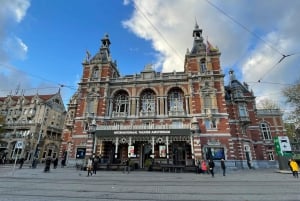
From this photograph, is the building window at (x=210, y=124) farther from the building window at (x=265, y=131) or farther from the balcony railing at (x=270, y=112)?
the balcony railing at (x=270, y=112)

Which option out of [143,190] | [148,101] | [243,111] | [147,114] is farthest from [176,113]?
[143,190]

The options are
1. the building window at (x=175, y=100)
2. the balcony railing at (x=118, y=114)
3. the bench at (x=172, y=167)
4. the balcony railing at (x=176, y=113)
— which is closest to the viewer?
the bench at (x=172, y=167)

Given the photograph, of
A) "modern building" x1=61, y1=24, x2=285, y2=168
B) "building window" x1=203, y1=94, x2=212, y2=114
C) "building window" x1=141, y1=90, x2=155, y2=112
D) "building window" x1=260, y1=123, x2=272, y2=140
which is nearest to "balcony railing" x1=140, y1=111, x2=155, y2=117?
"modern building" x1=61, y1=24, x2=285, y2=168

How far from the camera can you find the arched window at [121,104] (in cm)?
3002

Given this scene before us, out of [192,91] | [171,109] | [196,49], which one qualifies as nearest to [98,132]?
[171,109]

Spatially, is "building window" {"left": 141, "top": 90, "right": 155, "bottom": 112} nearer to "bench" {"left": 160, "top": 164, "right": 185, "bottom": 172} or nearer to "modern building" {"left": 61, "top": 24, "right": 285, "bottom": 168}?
"modern building" {"left": 61, "top": 24, "right": 285, "bottom": 168}

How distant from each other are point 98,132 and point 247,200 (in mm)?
20120

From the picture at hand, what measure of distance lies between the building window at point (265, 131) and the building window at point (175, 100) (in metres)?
17.7

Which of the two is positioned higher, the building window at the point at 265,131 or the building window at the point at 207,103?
the building window at the point at 207,103

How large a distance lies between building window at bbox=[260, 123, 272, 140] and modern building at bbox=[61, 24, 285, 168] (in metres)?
→ 0.16

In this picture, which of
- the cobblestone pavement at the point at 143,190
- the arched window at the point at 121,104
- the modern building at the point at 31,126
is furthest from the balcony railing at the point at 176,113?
the modern building at the point at 31,126

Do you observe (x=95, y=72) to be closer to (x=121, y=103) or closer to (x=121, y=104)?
(x=121, y=103)

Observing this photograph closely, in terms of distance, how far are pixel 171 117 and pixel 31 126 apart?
34988mm

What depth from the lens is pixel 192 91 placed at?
28.2 meters
